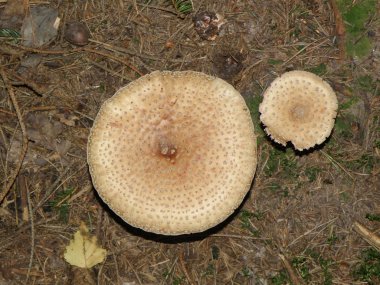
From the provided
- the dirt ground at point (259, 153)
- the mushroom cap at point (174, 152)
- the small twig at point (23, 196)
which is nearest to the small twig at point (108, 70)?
the dirt ground at point (259, 153)

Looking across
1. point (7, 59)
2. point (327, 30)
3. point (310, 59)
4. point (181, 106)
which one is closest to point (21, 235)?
→ point (7, 59)

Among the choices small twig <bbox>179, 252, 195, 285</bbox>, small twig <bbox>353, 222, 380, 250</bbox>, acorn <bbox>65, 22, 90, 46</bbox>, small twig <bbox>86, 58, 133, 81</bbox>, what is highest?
acorn <bbox>65, 22, 90, 46</bbox>

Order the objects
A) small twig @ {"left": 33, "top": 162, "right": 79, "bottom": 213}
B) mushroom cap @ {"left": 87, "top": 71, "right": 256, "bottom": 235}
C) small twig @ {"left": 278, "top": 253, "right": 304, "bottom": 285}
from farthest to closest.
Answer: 1. small twig @ {"left": 33, "top": 162, "right": 79, "bottom": 213}
2. small twig @ {"left": 278, "top": 253, "right": 304, "bottom": 285}
3. mushroom cap @ {"left": 87, "top": 71, "right": 256, "bottom": 235}

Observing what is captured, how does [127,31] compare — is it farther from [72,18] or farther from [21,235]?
[21,235]

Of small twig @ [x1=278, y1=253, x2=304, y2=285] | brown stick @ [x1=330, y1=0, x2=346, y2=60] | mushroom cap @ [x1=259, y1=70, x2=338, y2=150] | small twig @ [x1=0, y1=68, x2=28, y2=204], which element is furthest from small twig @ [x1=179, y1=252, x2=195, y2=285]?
brown stick @ [x1=330, y1=0, x2=346, y2=60]

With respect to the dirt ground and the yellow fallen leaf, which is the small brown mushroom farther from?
the yellow fallen leaf

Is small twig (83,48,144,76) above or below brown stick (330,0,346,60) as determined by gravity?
below

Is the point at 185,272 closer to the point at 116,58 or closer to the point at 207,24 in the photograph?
the point at 116,58

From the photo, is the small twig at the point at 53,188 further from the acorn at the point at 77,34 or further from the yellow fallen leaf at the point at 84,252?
the acorn at the point at 77,34

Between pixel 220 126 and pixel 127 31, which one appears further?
pixel 127 31
